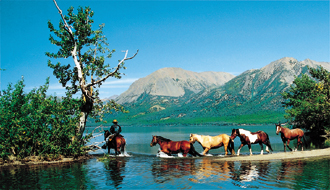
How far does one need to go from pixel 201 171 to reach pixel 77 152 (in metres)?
12.2

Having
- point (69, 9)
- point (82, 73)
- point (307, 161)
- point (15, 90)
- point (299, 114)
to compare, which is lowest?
point (307, 161)

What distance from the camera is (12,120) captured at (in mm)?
20328

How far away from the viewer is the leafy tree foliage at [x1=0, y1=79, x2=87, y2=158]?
20.8m

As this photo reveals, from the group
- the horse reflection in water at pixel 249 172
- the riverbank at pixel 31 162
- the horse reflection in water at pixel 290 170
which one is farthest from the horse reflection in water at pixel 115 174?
the horse reflection in water at pixel 290 170

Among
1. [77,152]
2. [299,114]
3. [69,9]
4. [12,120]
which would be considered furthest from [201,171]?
[299,114]

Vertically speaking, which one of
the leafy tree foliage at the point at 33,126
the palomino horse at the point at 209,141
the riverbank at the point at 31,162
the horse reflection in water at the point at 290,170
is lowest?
the horse reflection in water at the point at 290,170

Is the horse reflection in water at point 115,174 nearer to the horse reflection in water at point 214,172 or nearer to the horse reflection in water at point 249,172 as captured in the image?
the horse reflection in water at point 214,172

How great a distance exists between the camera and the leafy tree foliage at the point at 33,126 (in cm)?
2078

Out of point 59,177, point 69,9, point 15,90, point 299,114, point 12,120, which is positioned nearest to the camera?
point 59,177

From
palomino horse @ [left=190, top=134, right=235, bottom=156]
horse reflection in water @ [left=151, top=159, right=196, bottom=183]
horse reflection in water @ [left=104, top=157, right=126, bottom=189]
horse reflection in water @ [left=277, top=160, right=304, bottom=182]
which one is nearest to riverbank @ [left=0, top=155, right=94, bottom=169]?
horse reflection in water @ [left=104, top=157, right=126, bottom=189]

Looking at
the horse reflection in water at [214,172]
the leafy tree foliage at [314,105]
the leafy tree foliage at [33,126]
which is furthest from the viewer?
the leafy tree foliage at [314,105]

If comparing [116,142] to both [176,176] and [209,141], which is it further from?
[176,176]

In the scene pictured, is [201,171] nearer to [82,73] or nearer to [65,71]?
[82,73]

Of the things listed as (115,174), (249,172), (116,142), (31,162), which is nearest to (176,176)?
(115,174)
